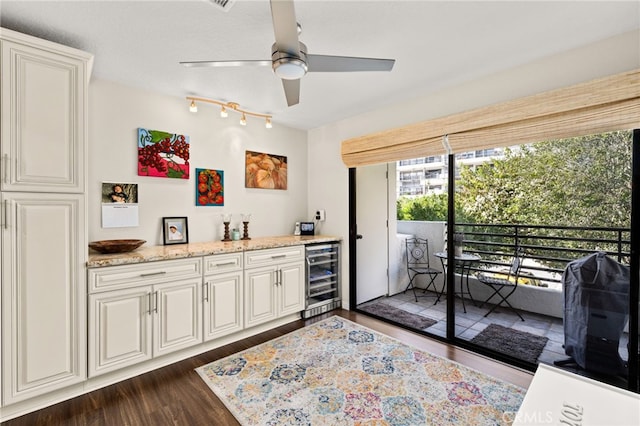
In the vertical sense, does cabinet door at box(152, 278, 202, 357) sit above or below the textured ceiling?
below

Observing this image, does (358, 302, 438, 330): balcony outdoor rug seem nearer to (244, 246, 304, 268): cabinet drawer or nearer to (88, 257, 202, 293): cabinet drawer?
(244, 246, 304, 268): cabinet drawer

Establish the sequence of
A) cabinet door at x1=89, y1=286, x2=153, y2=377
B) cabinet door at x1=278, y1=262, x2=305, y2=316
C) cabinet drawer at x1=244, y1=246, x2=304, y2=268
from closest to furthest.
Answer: cabinet door at x1=89, y1=286, x2=153, y2=377 → cabinet drawer at x1=244, y1=246, x2=304, y2=268 → cabinet door at x1=278, y1=262, x2=305, y2=316

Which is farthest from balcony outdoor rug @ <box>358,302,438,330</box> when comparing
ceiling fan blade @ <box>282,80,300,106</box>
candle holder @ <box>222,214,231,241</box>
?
ceiling fan blade @ <box>282,80,300,106</box>

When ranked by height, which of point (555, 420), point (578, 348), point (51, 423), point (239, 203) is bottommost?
point (51, 423)

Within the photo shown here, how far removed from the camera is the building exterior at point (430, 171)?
2.70 metres

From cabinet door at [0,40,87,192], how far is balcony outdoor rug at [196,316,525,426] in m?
1.77

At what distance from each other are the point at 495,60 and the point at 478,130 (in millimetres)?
535

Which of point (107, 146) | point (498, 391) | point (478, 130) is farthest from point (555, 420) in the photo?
point (107, 146)

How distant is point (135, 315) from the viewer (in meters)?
2.21

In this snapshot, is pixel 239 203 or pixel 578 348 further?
pixel 239 203

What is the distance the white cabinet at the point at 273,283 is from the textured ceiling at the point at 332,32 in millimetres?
1719

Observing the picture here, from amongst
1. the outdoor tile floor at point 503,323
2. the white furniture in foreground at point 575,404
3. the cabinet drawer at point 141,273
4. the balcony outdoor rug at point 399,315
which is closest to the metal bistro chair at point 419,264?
the outdoor tile floor at point 503,323

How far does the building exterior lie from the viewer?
2695mm

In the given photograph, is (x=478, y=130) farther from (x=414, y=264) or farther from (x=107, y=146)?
(x=107, y=146)
